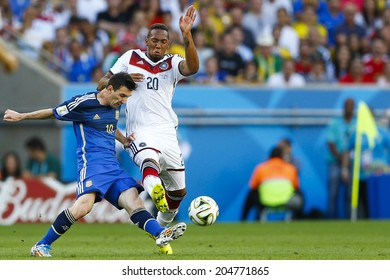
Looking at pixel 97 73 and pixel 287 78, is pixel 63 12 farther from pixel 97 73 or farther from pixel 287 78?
pixel 287 78

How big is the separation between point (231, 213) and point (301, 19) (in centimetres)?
491

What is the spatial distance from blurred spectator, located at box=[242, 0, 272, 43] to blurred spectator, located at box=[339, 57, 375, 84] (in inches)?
83.0

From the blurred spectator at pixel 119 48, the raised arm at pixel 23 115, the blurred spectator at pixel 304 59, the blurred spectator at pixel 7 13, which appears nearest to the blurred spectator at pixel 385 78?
the blurred spectator at pixel 304 59

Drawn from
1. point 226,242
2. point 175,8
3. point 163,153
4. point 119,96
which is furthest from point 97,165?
point 175,8

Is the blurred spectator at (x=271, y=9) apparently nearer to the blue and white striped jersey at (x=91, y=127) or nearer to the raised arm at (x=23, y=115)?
the blue and white striped jersey at (x=91, y=127)

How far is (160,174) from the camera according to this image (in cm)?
1371

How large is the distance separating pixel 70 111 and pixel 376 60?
13228 millimetres

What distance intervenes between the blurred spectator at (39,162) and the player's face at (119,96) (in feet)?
33.5

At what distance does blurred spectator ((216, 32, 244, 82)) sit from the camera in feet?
75.8

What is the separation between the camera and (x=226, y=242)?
14664 mm

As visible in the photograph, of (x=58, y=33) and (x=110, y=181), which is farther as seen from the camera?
(x=58, y=33)
